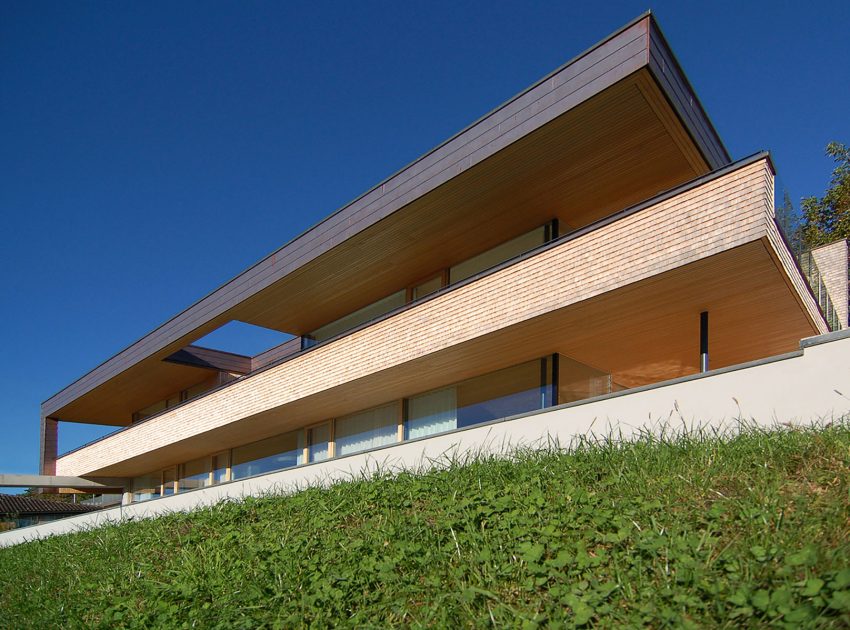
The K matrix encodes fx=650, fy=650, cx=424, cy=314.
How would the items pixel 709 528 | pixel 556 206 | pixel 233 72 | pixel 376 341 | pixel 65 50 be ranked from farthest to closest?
1. pixel 233 72
2. pixel 65 50
3. pixel 376 341
4. pixel 556 206
5. pixel 709 528

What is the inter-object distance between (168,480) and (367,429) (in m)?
12.5

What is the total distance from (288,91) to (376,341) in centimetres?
1339

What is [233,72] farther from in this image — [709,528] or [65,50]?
[709,528]

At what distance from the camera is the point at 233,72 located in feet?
70.6

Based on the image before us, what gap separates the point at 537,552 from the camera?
4266 millimetres

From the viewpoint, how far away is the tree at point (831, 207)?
27.2 meters

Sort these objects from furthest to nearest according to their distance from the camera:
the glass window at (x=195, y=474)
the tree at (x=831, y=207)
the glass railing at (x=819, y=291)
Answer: the tree at (x=831, y=207) → the glass window at (x=195, y=474) → the glass railing at (x=819, y=291)

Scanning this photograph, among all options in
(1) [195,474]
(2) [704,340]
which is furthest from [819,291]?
(1) [195,474]

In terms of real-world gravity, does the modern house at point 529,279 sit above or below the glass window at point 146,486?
above

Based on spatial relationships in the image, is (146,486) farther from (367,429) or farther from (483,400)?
(483,400)

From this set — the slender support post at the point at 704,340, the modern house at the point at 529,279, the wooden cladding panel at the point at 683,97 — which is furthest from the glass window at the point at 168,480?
the wooden cladding panel at the point at 683,97

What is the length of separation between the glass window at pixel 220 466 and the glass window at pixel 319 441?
4.84 metres

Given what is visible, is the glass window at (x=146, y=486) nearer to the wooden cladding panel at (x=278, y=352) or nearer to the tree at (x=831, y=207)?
the wooden cladding panel at (x=278, y=352)

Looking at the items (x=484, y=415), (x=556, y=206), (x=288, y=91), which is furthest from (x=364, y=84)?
(x=484, y=415)
